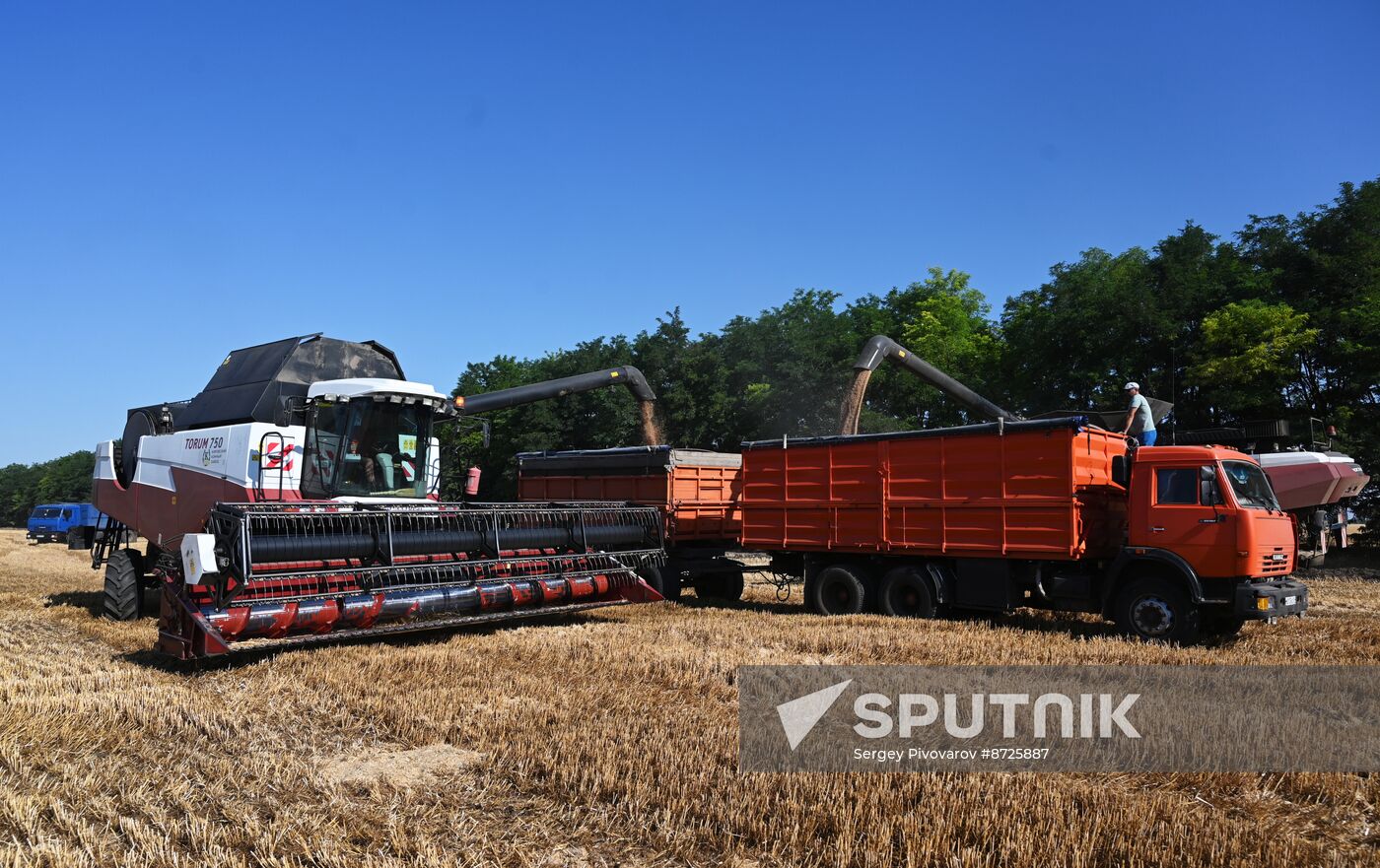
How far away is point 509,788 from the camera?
493cm

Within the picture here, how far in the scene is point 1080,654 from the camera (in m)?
8.88

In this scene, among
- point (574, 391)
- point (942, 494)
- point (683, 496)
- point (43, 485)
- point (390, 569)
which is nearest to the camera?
point (390, 569)

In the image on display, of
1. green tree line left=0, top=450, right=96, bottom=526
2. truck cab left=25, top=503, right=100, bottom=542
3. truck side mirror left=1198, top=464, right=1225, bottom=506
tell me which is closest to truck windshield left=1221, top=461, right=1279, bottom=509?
truck side mirror left=1198, top=464, right=1225, bottom=506

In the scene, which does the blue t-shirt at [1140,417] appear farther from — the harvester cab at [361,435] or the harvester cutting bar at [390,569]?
the harvester cab at [361,435]

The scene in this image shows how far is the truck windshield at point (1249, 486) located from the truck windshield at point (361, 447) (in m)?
9.29

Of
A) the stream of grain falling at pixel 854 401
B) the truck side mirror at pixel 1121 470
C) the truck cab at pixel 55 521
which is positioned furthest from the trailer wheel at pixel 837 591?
the truck cab at pixel 55 521

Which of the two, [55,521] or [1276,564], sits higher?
[1276,564]

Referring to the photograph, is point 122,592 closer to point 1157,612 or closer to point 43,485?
point 1157,612

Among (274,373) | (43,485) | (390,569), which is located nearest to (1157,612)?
(390,569)

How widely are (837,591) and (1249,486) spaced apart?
17.3ft

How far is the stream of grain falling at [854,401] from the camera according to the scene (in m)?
17.8

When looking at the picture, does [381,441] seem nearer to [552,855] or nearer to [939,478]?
[939,478]

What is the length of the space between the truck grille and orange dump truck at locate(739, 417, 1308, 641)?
2cm

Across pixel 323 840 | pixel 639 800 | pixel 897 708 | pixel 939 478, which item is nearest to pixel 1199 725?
pixel 897 708
